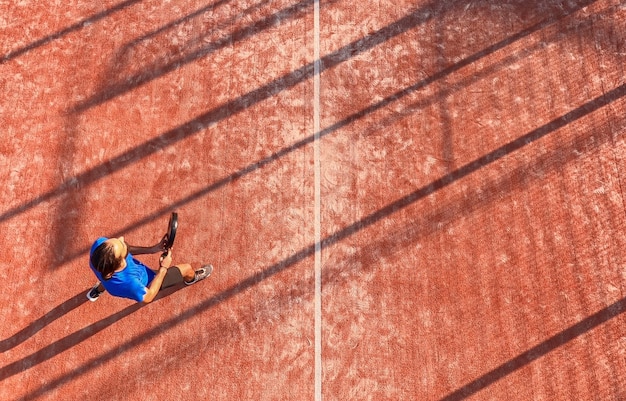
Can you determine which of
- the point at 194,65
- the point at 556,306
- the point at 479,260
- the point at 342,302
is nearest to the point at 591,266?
the point at 556,306

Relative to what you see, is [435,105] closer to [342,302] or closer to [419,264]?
[419,264]

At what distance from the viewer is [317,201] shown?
20.6 ft

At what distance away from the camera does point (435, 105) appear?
6660 millimetres

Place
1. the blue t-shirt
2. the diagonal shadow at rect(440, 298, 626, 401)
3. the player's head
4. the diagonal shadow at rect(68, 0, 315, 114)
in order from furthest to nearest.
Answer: the diagonal shadow at rect(68, 0, 315, 114), the diagonal shadow at rect(440, 298, 626, 401), the blue t-shirt, the player's head

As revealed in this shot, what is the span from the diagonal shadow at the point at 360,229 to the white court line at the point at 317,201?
0.20m

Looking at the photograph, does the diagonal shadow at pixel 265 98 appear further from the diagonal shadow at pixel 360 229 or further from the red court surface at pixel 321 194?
the diagonal shadow at pixel 360 229

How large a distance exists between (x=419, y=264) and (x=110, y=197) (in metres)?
3.97

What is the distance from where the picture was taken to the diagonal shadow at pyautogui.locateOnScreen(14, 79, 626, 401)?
563 centimetres

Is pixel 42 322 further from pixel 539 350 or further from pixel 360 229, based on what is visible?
pixel 539 350

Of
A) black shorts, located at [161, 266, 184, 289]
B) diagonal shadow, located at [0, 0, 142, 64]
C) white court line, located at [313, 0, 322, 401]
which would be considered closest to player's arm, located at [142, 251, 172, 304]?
black shorts, located at [161, 266, 184, 289]

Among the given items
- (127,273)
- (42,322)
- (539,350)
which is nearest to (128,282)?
(127,273)

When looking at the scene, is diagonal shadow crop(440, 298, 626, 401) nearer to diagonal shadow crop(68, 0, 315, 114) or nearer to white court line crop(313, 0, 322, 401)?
white court line crop(313, 0, 322, 401)

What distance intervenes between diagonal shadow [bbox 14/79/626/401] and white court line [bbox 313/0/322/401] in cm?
20

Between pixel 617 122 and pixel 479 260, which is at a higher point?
pixel 617 122
